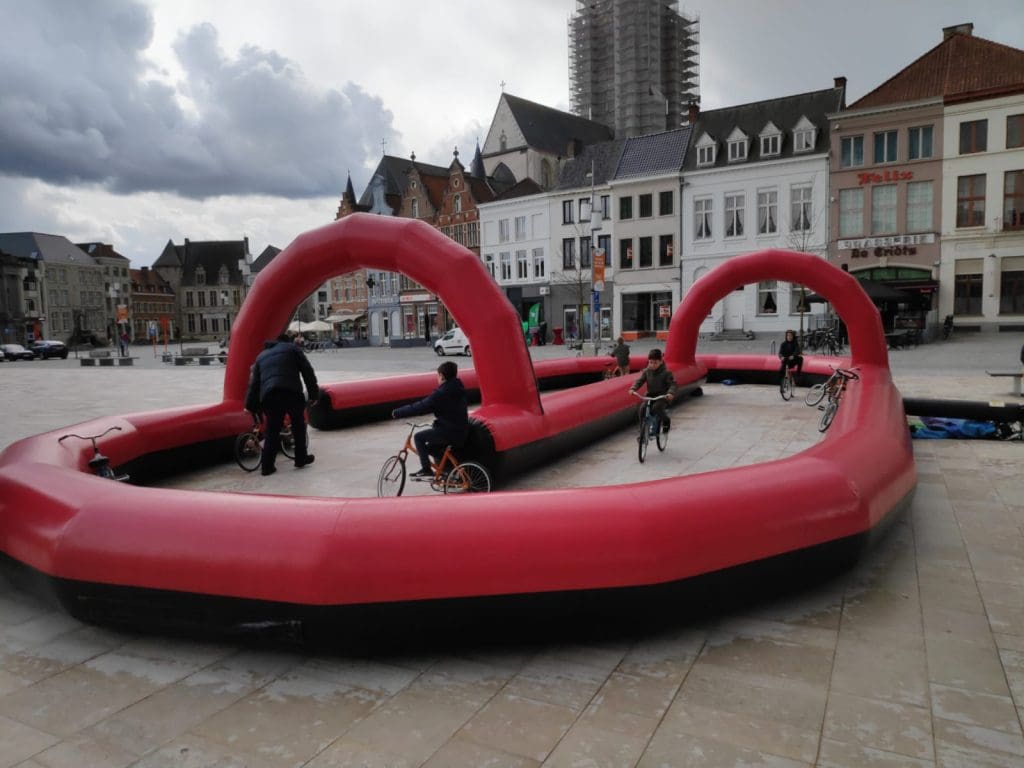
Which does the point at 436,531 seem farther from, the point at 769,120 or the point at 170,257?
the point at 170,257

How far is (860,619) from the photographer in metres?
4.83

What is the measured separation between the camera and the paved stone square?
11.3 feet

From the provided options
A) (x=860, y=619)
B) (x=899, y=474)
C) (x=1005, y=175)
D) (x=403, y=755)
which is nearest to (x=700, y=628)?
(x=860, y=619)

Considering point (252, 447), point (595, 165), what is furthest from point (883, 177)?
point (252, 447)

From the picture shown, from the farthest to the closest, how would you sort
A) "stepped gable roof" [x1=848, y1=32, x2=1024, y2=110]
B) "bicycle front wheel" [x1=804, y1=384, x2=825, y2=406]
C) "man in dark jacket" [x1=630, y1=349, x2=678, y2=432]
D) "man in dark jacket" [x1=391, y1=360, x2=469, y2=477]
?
"stepped gable roof" [x1=848, y1=32, x2=1024, y2=110] → "bicycle front wheel" [x1=804, y1=384, x2=825, y2=406] → "man in dark jacket" [x1=630, y1=349, x2=678, y2=432] → "man in dark jacket" [x1=391, y1=360, x2=469, y2=477]

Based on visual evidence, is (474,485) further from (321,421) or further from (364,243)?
(321,421)

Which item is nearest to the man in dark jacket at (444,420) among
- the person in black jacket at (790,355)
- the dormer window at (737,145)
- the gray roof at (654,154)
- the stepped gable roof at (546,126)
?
the person in black jacket at (790,355)

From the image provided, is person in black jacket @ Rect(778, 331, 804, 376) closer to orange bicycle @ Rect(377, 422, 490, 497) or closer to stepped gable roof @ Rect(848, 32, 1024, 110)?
orange bicycle @ Rect(377, 422, 490, 497)

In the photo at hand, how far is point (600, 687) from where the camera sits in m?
4.04

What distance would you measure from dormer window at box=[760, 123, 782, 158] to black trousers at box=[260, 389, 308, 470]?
3535 centimetres

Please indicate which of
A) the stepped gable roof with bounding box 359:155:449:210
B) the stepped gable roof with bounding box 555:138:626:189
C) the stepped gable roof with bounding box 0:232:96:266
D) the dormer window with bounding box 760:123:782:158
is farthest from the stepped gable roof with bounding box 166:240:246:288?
the dormer window with bounding box 760:123:782:158

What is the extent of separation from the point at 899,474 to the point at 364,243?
23.4 ft

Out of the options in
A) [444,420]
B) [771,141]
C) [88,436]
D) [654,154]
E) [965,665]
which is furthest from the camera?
[654,154]

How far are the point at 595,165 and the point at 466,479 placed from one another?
41447 millimetres
